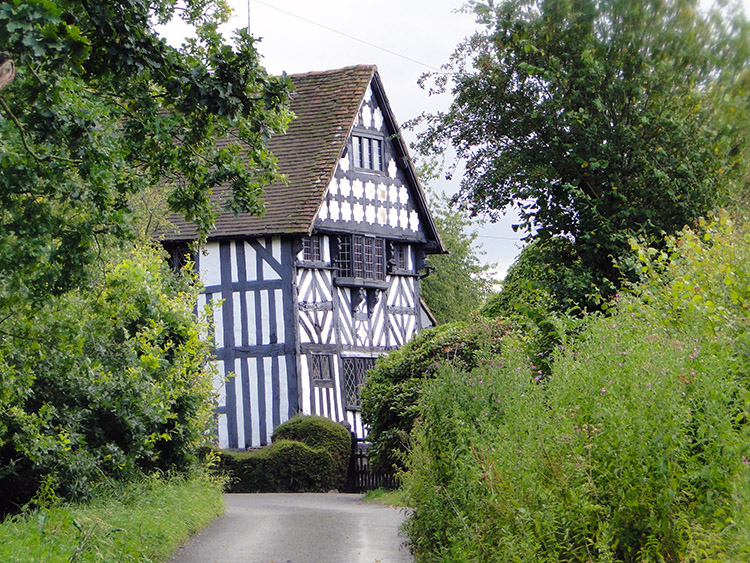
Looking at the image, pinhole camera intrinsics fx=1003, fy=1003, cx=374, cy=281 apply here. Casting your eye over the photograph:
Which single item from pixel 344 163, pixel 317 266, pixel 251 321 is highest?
pixel 344 163

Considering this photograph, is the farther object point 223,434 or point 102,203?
point 223,434

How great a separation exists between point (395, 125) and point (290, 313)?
7.03 metres

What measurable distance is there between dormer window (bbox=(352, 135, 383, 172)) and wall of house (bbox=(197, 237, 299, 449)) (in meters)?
3.63

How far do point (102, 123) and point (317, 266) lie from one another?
59.5ft

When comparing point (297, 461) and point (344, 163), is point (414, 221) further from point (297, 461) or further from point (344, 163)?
point (297, 461)

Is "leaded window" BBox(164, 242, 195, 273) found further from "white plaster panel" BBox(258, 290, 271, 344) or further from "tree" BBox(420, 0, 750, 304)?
"tree" BBox(420, 0, 750, 304)

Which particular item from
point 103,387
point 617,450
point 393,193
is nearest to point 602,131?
point 103,387

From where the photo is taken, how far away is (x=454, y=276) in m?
47.8

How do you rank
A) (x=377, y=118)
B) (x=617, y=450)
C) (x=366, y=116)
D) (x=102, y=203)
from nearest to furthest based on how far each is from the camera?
(x=617, y=450) < (x=102, y=203) < (x=366, y=116) < (x=377, y=118)

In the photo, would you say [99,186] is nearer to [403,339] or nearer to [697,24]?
[697,24]

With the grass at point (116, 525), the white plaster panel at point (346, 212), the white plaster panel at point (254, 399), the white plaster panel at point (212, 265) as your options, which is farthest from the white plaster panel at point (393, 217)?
the grass at point (116, 525)

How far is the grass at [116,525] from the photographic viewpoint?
9352 mm

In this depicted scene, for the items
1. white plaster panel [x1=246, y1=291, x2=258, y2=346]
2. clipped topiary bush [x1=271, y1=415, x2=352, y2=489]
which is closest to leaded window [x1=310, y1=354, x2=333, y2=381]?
white plaster panel [x1=246, y1=291, x2=258, y2=346]

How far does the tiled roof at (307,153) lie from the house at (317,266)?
41 millimetres
